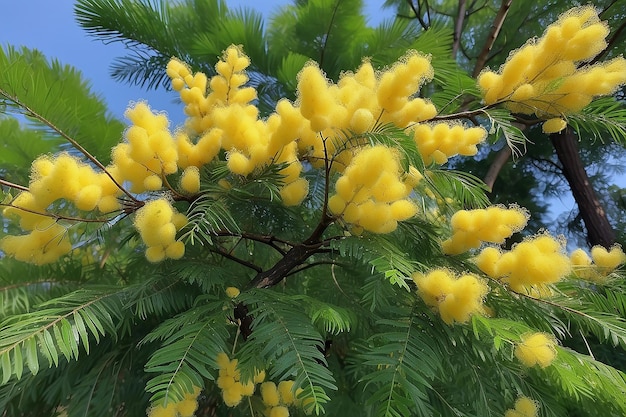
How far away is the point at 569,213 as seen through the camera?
1.68 m

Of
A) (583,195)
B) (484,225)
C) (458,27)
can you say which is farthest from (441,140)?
(583,195)

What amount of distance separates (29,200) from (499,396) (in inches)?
17.9

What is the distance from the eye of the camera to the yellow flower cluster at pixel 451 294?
1.13ft

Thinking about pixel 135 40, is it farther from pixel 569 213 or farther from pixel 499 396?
pixel 569 213

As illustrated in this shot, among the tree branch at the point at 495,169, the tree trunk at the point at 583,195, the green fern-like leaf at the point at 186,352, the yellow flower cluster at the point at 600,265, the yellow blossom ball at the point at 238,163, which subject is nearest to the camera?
the green fern-like leaf at the point at 186,352

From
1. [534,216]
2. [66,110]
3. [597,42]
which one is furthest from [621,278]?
[534,216]

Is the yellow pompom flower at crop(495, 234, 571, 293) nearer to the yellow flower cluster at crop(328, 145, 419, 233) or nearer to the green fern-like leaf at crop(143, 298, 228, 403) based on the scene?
the yellow flower cluster at crop(328, 145, 419, 233)

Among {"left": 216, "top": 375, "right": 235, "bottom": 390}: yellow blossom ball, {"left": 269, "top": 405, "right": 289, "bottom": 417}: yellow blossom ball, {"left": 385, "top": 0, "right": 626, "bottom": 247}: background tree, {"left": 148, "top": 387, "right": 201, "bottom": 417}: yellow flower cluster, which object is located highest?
{"left": 385, "top": 0, "right": 626, "bottom": 247}: background tree

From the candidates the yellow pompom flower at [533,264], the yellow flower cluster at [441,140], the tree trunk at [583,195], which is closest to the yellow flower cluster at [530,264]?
the yellow pompom flower at [533,264]

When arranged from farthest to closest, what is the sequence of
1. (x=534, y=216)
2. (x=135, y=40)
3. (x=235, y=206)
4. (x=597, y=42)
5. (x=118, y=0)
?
(x=534, y=216) < (x=135, y=40) < (x=118, y=0) < (x=235, y=206) < (x=597, y=42)

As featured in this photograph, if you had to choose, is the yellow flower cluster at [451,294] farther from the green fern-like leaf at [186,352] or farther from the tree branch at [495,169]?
the tree branch at [495,169]

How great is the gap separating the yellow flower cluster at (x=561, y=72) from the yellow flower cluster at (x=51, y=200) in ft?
1.20

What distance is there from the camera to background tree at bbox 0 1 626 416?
13.8 inches

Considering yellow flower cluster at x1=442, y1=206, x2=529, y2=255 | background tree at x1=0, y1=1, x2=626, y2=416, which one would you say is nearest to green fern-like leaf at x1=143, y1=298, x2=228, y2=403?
background tree at x1=0, y1=1, x2=626, y2=416
